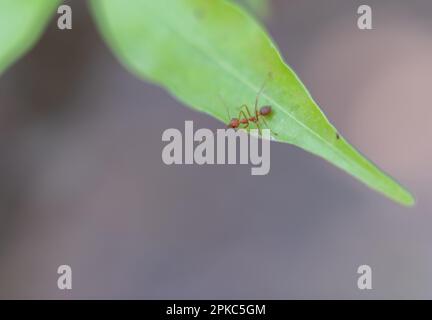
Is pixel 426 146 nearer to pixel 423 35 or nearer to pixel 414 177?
pixel 414 177

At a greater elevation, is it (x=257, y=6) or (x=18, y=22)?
(x=257, y=6)

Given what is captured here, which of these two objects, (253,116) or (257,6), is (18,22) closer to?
(253,116)

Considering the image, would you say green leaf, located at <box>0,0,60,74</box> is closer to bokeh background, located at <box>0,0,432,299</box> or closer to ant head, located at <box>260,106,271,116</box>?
ant head, located at <box>260,106,271,116</box>

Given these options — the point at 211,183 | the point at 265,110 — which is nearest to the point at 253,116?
the point at 265,110

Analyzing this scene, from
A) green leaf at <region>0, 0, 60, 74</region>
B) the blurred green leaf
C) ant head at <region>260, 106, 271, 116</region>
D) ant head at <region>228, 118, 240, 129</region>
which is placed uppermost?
the blurred green leaf

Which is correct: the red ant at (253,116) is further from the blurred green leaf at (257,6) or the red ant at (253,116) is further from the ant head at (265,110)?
the blurred green leaf at (257,6)

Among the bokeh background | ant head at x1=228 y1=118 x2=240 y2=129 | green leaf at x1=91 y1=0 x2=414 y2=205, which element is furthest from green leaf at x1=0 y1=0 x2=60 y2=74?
the bokeh background

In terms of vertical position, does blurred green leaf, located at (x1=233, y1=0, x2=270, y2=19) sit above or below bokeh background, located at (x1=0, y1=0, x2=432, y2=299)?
above
